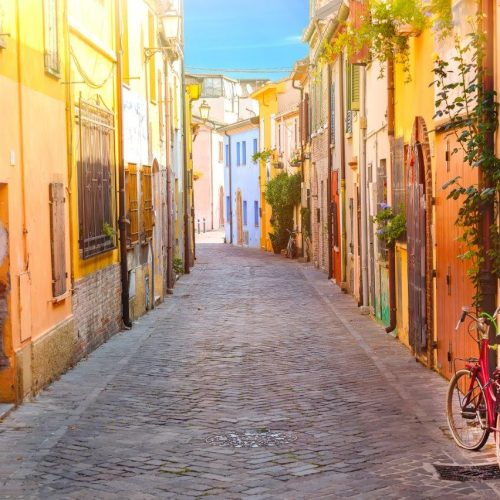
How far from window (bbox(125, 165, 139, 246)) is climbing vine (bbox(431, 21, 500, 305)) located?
29.4 feet

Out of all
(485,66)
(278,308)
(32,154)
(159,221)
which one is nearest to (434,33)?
(485,66)

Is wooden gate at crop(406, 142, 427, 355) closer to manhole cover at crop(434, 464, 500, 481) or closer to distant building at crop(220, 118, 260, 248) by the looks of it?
manhole cover at crop(434, 464, 500, 481)

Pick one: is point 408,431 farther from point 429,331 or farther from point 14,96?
point 14,96

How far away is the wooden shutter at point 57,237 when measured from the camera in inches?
478

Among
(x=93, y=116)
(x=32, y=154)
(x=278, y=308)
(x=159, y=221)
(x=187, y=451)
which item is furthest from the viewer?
(x=159, y=221)

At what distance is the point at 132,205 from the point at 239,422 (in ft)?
31.7

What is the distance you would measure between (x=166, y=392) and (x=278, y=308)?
9352 millimetres

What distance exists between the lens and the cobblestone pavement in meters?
7.40

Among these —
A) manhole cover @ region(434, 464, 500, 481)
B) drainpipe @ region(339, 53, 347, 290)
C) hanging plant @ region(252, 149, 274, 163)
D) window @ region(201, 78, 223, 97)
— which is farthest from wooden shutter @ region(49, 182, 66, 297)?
window @ region(201, 78, 223, 97)

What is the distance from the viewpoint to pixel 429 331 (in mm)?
12461

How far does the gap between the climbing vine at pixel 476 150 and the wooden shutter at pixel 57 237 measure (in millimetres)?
4566

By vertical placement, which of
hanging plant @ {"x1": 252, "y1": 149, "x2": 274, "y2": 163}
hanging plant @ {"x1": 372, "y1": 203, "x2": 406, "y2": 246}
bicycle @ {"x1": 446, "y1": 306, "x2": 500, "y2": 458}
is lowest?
bicycle @ {"x1": 446, "y1": 306, "x2": 500, "y2": 458}

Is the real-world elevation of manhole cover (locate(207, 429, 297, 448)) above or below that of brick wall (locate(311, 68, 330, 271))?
below

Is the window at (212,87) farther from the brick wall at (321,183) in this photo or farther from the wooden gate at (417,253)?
the wooden gate at (417,253)
